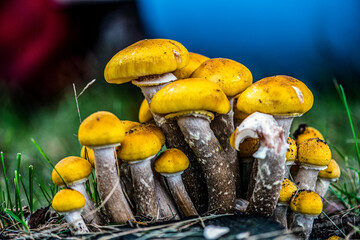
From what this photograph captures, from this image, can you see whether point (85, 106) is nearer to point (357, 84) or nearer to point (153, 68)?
point (153, 68)

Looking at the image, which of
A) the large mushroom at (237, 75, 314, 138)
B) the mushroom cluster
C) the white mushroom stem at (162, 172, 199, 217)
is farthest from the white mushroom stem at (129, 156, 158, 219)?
the large mushroom at (237, 75, 314, 138)

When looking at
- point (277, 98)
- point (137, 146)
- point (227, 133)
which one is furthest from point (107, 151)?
point (277, 98)

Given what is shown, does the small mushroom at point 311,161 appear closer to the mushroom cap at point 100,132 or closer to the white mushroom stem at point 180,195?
the white mushroom stem at point 180,195

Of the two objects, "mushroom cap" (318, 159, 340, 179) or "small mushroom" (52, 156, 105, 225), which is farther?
"mushroom cap" (318, 159, 340, 179)

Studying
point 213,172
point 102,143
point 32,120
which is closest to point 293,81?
point 213,172

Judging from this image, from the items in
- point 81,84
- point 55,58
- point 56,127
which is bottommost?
point 56,127

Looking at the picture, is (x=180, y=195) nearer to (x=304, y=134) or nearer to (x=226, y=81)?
(x=226, y=81)

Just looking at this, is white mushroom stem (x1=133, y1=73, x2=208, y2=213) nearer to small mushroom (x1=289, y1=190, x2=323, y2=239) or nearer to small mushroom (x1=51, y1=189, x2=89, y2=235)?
small mushroom (x1=289, y1=190, x2=323, y2=239)
